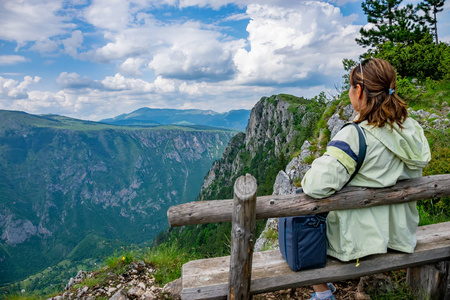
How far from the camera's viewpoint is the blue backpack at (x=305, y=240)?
3084 mm

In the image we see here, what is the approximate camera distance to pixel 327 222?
10.7 ft

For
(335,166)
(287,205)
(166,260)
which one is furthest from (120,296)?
(335,166)

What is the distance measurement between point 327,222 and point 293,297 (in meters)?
1.86

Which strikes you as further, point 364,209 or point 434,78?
point 434,78

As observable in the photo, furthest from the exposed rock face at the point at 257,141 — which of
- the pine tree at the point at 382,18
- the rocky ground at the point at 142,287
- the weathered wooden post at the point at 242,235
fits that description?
the weathered wooden post at the point at 242,235

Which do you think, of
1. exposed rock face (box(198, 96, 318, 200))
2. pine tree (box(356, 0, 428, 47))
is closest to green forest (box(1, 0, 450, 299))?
pine tree (box(356, 0, 428, 47))

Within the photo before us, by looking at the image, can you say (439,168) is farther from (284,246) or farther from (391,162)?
(284,246)

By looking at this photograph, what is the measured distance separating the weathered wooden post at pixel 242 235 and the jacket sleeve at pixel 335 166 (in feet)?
2.11

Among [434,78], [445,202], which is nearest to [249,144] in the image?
[434,78]

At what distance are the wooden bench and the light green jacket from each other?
0.13m

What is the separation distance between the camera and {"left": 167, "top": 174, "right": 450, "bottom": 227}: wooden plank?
287 centimetres

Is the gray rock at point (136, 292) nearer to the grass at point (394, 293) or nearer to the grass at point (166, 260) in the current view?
the grass at point (166, 260)

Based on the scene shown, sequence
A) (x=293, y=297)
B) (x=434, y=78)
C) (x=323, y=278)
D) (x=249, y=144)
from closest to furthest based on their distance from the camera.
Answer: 1. (x=323, y=278)
2. (x=293, y=297)
3. (x=434, y=78)
4. (x=249, y=144)

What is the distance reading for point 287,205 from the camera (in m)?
2.96
